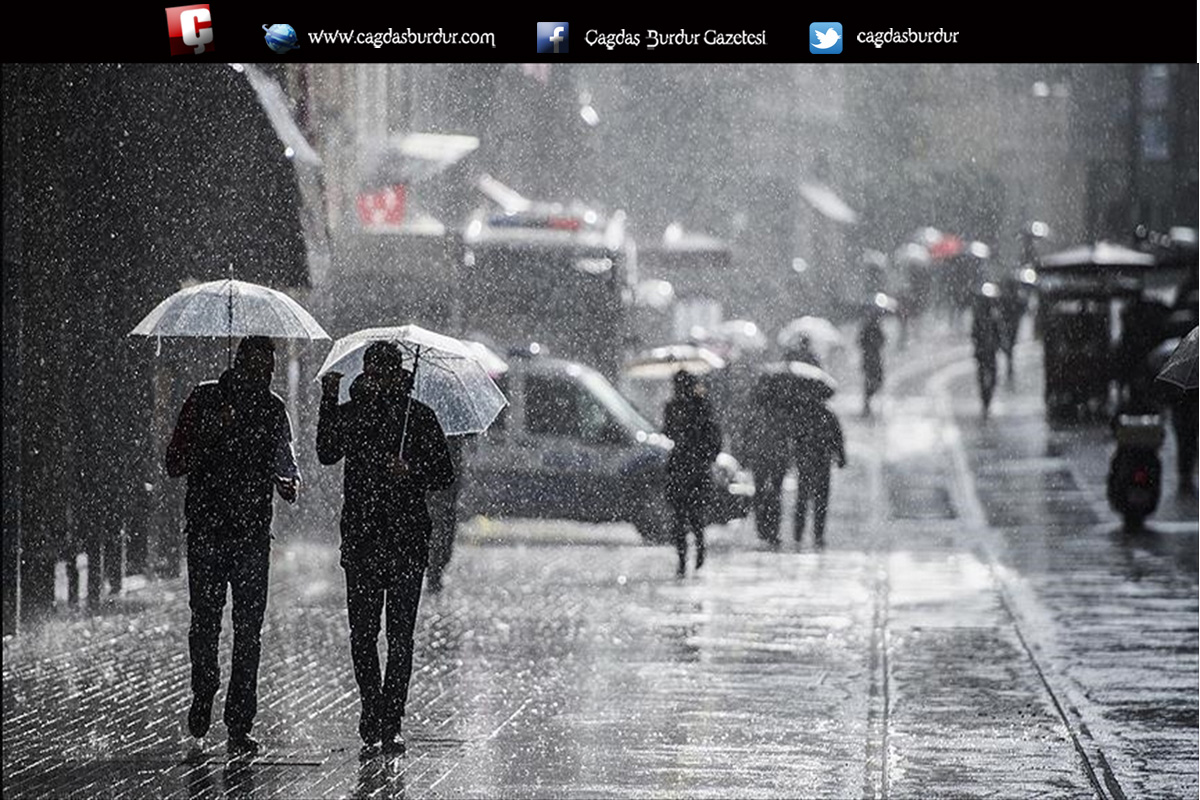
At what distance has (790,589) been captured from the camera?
58.4ft

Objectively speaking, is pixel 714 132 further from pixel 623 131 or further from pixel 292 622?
pixel 292 622

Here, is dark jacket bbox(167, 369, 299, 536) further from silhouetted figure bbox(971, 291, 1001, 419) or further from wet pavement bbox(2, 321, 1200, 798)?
silhouetted figure bbox(971, 291, 1001, 419)

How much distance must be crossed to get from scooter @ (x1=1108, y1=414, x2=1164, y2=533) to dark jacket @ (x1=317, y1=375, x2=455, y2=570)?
39.7ft

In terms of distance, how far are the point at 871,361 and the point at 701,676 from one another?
79.8 feet

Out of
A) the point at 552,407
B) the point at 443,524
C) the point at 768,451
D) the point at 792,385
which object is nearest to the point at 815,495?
the point at 768,451

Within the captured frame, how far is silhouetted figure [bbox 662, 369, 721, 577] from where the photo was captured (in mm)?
19594

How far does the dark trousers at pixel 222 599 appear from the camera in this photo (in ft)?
35.3

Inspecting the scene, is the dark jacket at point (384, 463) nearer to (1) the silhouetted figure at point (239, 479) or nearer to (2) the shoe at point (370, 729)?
(1) the silhouetted figure at point (239, 479)

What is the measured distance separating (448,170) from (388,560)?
1207 inches
